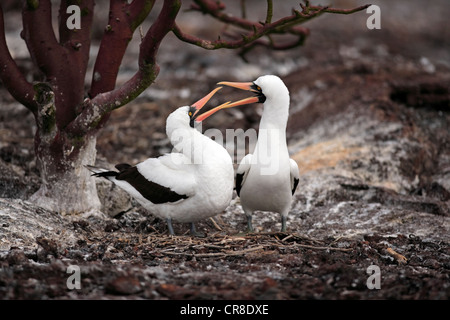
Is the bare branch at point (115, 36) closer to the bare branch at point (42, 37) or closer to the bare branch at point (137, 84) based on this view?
the bare branch at point (137, 84)

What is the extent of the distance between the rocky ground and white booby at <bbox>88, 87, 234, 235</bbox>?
0.32m

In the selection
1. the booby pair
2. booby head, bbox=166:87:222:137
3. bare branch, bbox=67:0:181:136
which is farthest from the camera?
booby head, bbox=166:87:222:137

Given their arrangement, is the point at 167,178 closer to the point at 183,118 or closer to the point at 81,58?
the point at 183,118

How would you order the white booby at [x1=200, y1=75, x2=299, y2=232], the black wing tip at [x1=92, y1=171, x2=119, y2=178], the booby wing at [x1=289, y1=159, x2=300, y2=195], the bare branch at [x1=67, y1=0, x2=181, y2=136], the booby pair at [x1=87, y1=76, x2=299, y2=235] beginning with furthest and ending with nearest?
the black wing tip at [x1=92, y1=171, x2=119, y2=178] → the booby wing at [x1=289, y1=159, x2=300, y2=195] → the white booby at [x1=200, y1=75, x2=299, y2=232] → the booby pair at [x1=87, y1=76, x2=299, y2=235] → the bare branch at [x1=67, y1=0, x2=181, y2=136]

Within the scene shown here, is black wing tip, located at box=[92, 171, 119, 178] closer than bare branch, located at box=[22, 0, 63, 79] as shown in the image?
No

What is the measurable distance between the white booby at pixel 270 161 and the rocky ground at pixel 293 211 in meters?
0.47

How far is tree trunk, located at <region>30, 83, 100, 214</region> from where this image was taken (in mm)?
6920

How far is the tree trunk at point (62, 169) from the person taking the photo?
6.92 metres

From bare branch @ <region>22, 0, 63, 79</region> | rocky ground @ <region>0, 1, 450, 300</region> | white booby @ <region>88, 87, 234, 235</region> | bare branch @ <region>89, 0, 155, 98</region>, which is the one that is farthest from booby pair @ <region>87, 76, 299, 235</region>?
bare branch @ <region>22, 0, 63, 79</region>

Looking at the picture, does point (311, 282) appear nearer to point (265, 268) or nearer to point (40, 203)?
point (265, 268)

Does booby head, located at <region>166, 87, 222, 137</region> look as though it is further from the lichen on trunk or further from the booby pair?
the lichen on trunk

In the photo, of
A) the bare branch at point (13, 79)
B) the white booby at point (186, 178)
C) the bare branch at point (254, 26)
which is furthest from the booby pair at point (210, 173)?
the bare branch at point (13, 79)
